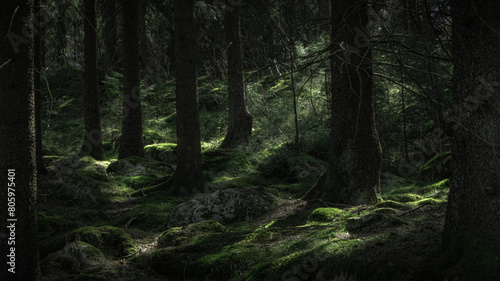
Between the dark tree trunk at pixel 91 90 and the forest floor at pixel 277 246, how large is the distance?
589 cm

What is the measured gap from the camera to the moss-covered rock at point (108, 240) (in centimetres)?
573

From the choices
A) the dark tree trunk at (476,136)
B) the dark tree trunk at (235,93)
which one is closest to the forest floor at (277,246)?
the dark tree trunk at (476,136)

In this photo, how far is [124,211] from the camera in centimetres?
891

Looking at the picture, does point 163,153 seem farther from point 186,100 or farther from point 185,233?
point 185,233

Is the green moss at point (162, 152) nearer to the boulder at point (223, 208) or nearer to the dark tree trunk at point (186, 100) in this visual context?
the dark tree trunk at point (186, 100)

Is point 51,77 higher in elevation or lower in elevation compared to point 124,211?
higher

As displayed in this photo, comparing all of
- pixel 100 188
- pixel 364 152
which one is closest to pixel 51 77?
pixel 100 188

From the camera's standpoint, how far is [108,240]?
5984mm

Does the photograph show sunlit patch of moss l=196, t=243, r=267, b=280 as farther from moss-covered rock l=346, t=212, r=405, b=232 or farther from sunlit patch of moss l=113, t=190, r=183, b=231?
sunlit patch of moss l=113, t=190, r=183, b=231

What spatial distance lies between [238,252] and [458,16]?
3180 mm

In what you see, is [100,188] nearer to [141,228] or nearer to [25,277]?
[141,228]

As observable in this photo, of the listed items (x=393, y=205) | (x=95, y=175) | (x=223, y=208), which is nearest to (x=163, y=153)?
(x=95, y=175)

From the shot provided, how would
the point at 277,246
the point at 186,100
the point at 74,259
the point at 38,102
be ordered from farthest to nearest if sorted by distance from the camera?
1. the point at 38,102
2. the point at 186,100
3. the point at 74,259
4. the point at 277,246

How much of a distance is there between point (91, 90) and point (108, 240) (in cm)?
864
